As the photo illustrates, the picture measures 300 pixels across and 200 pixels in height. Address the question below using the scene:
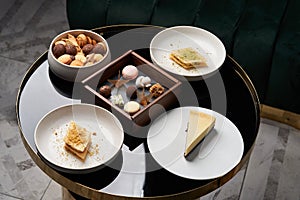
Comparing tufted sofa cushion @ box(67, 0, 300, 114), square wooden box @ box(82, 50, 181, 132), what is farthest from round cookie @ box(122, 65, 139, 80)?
tufted sofa cushion @ box(67, 0, 300, 114)

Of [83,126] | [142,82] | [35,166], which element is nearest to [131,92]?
[142,82]

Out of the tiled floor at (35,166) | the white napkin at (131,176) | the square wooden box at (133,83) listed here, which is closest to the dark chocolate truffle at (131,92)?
the square wooden box at (133,83)

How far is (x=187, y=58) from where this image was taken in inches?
51.1

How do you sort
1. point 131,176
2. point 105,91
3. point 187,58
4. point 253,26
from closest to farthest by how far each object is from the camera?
point 131,176 < point 105,91 < point 187,58 < point 253,26

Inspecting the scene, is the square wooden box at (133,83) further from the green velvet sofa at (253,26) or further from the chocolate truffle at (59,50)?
the green velvet sofa at (253,26)

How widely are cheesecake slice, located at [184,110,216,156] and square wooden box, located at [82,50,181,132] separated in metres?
0.07

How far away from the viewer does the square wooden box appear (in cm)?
114

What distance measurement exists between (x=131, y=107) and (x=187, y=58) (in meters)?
0.24

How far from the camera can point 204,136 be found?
1.16 metres

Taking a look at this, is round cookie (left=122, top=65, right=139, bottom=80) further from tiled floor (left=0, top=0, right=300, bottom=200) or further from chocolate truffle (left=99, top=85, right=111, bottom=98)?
tiled floor (left=0, top=0, right=300, bottom=200)

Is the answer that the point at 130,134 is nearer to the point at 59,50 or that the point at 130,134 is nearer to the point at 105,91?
the point at 105,91

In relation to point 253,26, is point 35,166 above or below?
below

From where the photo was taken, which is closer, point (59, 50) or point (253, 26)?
point (59, 50)

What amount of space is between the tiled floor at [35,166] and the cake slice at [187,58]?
452 mm
